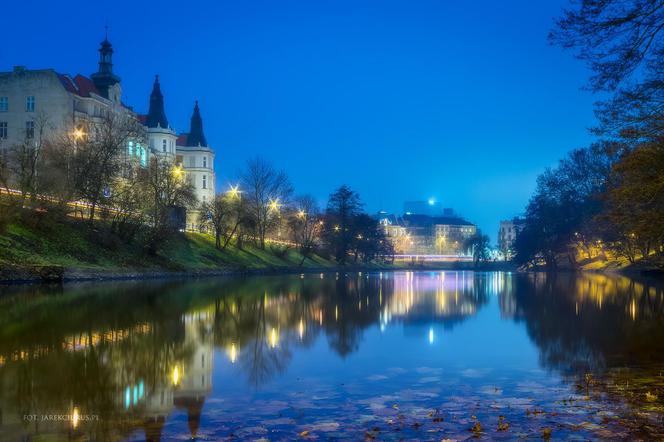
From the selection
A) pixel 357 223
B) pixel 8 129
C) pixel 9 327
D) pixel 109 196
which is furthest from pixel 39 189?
pixel 357 223

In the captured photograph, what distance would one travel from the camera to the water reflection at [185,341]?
8.59 meters

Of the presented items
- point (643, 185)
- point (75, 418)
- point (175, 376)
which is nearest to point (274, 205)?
point (643, 185)

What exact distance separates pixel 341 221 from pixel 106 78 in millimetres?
46977

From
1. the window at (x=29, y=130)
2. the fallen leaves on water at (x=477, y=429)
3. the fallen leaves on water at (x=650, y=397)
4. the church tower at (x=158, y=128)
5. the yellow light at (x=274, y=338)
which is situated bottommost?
the fallen leaves on water at (x=477, y=429)

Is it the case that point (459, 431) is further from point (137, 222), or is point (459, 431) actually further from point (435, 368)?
point (137, 222)

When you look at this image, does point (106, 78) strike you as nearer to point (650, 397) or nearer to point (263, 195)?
point (263, 195)

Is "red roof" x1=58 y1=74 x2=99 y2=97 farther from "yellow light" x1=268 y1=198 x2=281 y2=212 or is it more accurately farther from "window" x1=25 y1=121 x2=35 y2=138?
"yellow light" x1=268 y1=198 x2=281 y2=212

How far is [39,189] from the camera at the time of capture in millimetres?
48250

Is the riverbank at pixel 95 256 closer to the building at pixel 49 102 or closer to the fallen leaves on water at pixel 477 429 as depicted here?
the building at pixel 49 102

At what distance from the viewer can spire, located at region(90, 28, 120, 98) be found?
99.8 meters

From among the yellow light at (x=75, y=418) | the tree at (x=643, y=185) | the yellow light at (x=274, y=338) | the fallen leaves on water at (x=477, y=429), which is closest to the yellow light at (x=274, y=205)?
the tree at (x=643, y=185)

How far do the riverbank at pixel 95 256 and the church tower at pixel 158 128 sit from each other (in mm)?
40380

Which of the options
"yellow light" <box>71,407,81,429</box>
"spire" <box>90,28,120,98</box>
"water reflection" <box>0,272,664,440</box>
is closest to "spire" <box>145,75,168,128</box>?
"spire" <box>90,28,120,98</box>

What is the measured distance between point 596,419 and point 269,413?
14.5 ft
